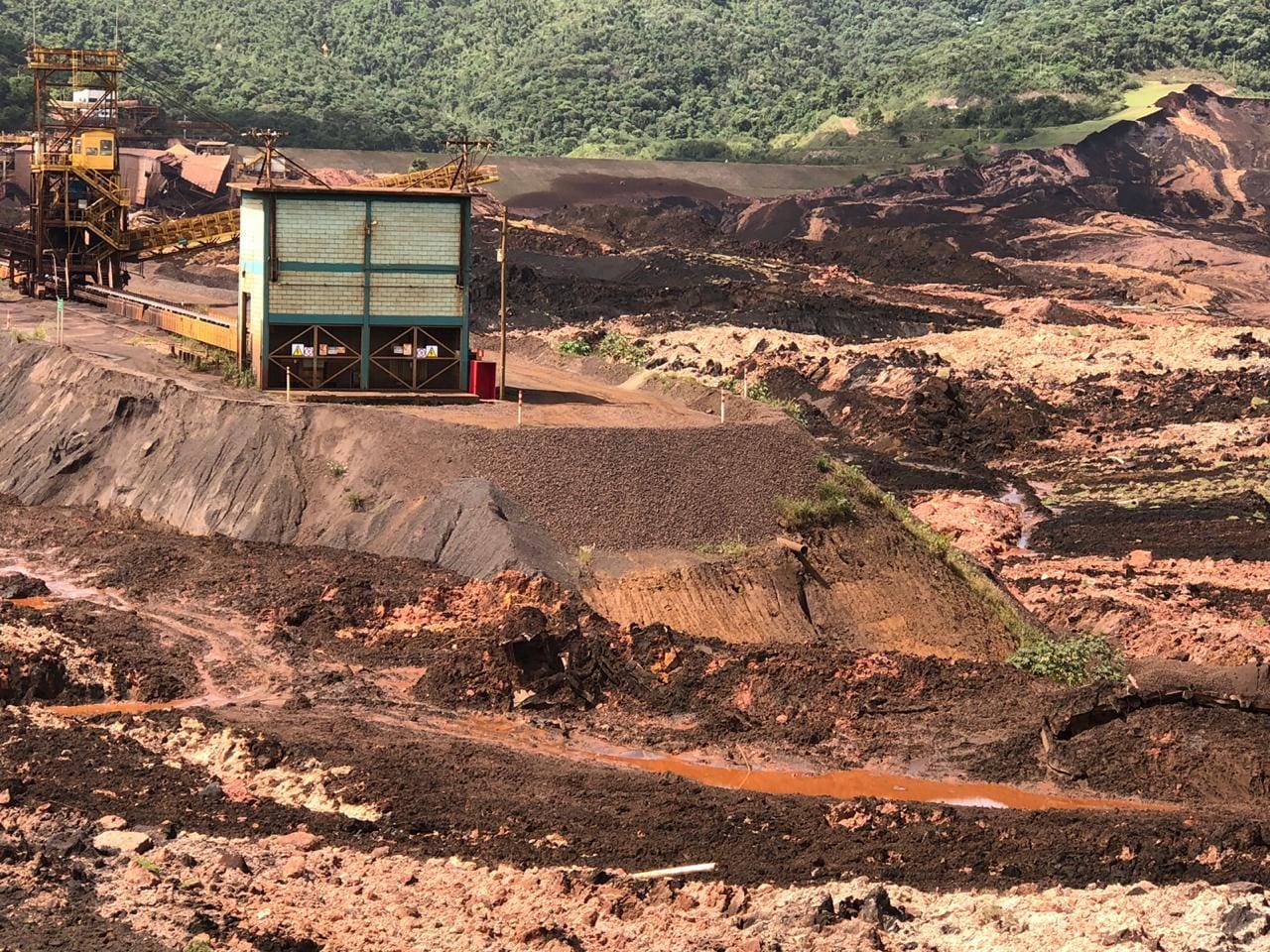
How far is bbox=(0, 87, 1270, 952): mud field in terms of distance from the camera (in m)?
23.0

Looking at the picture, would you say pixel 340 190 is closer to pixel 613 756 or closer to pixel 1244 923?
pixel 613 756

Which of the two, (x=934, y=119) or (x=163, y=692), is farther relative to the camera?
(x=934, y=119)

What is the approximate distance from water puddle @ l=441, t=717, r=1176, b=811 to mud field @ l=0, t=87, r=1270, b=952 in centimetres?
8

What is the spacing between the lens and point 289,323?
4188cm

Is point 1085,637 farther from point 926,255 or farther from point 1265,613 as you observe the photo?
point 926,255

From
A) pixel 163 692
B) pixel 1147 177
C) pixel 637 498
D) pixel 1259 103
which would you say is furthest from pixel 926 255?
pixel 163 692

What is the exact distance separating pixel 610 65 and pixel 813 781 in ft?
474

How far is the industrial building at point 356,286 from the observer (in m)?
41.3

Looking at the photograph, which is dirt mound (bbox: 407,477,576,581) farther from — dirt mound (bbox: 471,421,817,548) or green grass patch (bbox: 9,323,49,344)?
green grass patch (bbox: 9,323,49,344)

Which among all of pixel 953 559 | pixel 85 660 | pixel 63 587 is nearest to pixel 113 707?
pixel 85 660

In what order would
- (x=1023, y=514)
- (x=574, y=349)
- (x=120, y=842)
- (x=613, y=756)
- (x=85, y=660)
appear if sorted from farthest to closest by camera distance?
1. (x=574, y=349)
2. (x=1023, y=514)
3. (x=85, y=660)
4. (x=613, y=756)
5. (x=120, y=842)

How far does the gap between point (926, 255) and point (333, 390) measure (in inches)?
2419

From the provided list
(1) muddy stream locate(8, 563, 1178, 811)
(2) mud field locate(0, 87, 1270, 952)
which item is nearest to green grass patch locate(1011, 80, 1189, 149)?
(2) mud field locate(0, 87, 1270, 952)

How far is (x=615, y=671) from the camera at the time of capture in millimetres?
31625
